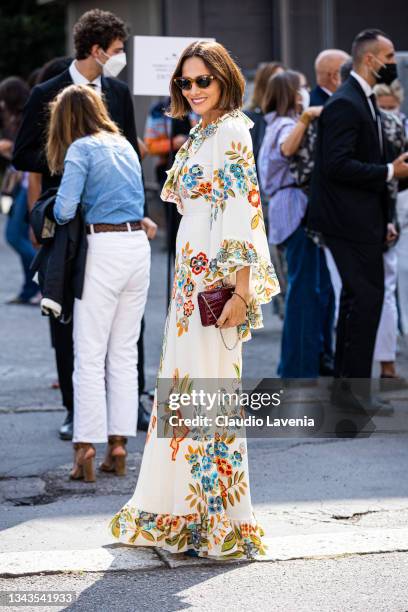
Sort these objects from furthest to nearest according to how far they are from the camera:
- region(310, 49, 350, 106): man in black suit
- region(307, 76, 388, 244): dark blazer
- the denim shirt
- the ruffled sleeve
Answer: region(310, 49, 350, 106): man in black suit → the denim shirt → region(307, 76, 388, 244): dark blazer → the ruffled sleeve

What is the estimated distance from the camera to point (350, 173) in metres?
7.09

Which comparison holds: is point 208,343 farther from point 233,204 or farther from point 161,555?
point 161,555

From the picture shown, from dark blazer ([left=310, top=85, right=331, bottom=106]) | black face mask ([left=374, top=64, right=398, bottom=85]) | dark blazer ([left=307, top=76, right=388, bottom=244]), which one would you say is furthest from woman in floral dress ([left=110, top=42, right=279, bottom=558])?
dark blazer ([left=310, top=85, right=331, bottom=106])

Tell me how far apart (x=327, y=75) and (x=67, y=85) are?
211cm

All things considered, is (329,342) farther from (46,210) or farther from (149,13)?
(149,13)

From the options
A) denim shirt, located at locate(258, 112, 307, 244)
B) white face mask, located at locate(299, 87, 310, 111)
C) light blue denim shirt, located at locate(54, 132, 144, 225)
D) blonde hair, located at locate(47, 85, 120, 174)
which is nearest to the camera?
light blue denim shirt, located at locate(54, 132, 144, 225)

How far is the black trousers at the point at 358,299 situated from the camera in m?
7.18

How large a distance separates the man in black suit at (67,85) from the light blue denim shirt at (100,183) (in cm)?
71

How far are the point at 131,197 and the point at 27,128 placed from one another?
1.13 m

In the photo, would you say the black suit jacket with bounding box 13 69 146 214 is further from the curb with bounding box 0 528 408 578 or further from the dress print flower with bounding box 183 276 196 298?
the curb with bounding box 0 528 408 578

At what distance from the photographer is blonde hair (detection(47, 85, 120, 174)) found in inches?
237

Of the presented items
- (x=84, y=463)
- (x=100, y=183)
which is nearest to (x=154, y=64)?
(x=100, y=183)

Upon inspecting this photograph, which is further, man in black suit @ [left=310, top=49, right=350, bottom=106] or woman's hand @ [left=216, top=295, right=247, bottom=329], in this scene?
man in black suit @ [left=310, top=49, right=350, bottom=106]

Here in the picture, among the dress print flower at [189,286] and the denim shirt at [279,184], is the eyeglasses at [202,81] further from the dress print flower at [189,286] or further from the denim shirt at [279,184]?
the denim shirt at [279,184]
